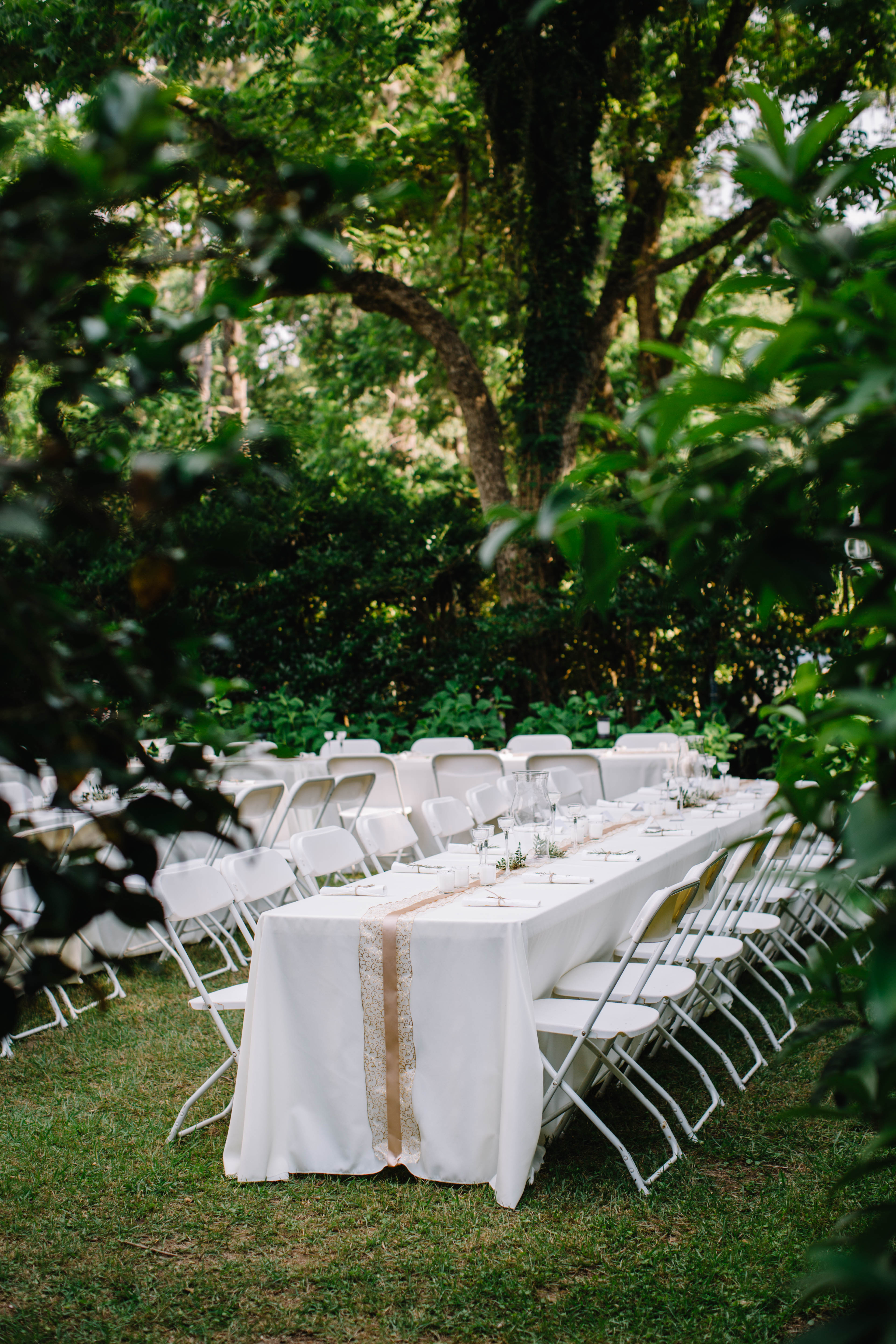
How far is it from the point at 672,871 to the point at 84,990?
311cm

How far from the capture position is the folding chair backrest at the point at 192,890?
12.3 ft

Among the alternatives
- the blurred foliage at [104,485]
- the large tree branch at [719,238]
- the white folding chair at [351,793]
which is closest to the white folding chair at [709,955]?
the white folding chair at [351,793]

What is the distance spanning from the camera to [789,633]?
9766 mm

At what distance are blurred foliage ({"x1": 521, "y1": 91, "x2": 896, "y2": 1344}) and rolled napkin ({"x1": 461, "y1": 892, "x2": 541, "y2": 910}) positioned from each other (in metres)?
2.42

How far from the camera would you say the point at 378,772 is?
7.71 meters

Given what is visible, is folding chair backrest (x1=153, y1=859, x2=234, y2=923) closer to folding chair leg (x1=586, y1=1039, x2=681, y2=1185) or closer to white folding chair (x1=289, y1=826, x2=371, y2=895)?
white folding chair (x1=289, y1=826, x2=371, y2=895)

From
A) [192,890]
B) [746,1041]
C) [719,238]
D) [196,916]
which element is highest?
[719,238]

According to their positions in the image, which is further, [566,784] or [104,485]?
[566,784]

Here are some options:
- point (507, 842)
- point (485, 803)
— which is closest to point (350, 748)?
point (485, 803)

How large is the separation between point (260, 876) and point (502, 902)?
1.16 m

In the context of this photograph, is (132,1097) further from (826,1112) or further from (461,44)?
(461,44)

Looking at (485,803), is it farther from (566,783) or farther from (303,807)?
(303,807)

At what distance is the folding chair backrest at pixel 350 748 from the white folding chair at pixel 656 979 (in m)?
4.56

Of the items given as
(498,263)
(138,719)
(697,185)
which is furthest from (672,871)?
(697,185)
